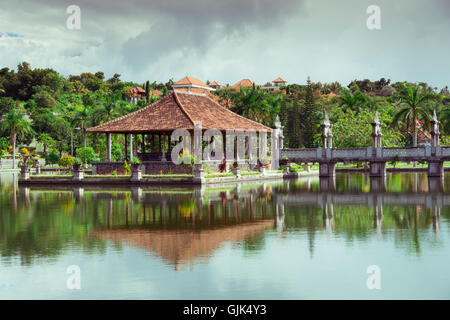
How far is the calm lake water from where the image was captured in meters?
11.4

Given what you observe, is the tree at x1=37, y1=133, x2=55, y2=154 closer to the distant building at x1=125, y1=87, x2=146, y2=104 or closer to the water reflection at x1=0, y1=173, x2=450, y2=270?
the distant building at x1=125, y1=87, x2=146, y2=104

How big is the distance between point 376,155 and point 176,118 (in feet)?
49.7

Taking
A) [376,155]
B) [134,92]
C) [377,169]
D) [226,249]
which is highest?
[134,92]

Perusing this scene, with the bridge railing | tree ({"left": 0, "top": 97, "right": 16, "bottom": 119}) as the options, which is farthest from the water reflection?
tree ({"left": 0, "top": 97, "right": 16, "bottom": 119})

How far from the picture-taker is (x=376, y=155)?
153 feet

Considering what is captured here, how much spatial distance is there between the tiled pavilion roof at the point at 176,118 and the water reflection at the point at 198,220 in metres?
13.0

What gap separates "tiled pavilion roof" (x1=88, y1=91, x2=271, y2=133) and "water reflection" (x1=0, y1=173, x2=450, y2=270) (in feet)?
42.7

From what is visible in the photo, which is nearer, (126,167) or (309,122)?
(126,167)

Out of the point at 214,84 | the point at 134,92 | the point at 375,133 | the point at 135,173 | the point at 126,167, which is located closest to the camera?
the point at 135,173

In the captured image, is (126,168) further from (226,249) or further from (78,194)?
(226,249)

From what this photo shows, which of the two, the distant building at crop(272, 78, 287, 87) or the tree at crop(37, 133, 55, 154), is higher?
the distant building at crop(272, 78, 287, 87)

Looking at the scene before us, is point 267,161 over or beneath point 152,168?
over

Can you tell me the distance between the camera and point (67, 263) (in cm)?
1359

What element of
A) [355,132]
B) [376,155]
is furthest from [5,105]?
[376,155]
